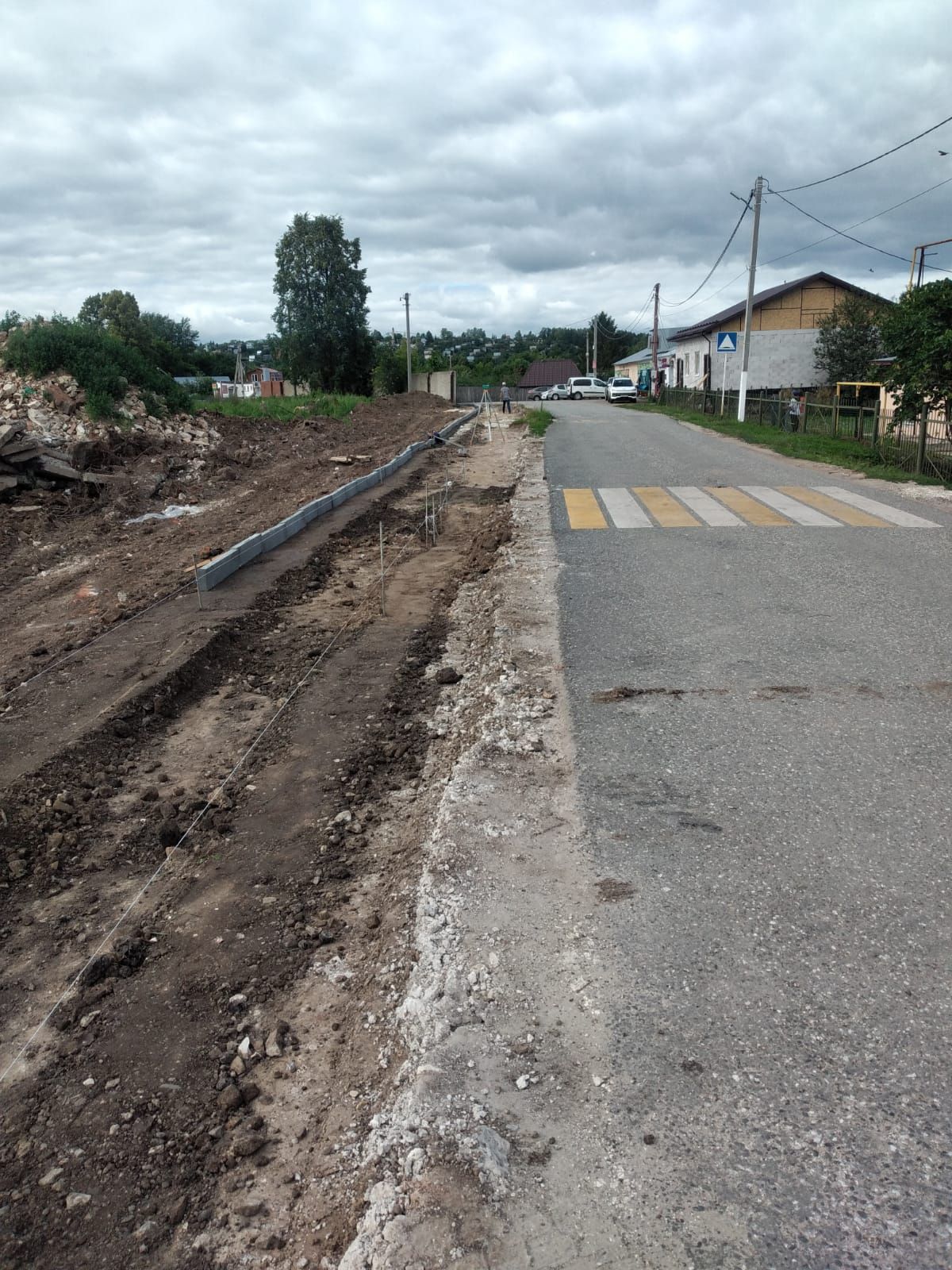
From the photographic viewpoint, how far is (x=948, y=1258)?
1998mm

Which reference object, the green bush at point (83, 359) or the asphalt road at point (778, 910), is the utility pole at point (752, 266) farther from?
the asphalt road at point (778, 910)

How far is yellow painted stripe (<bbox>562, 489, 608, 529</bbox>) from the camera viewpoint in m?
11.4

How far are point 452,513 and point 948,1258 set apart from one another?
12548 millimetres

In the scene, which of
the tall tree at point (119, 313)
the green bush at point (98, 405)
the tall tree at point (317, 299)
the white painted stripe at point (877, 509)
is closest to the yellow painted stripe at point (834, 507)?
the white painted stripe at point (877, 509)

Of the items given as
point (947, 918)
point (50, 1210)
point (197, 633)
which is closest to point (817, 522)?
point (197, 633)

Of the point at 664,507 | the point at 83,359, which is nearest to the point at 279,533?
the point at 664,507

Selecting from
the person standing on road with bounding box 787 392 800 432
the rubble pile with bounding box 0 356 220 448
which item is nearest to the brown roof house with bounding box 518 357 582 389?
the person standing on road with bounding box 787 392 800 432

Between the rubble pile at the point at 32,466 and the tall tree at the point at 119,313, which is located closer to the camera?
the rubble pile at the point at 32,466

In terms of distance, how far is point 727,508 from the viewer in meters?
12.5

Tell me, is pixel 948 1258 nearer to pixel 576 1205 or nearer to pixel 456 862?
pixel 576 1205

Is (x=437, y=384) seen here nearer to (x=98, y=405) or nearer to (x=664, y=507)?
(x=98, y=405)

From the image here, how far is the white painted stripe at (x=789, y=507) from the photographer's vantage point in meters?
11.4

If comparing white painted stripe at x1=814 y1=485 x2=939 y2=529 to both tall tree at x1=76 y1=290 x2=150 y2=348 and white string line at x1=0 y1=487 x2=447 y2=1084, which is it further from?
tall tree at x1=76 y1=290 x2=150 y2=348

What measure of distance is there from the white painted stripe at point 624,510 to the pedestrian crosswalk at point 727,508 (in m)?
0.01
